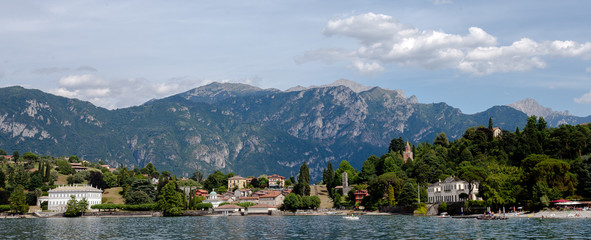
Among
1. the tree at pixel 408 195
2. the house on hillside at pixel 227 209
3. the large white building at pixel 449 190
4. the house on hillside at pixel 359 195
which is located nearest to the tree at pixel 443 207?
the large white building at pixel 449 190

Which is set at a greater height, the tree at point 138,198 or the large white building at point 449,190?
the large white building at point 449,190

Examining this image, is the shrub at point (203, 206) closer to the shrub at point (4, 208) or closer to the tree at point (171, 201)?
the tree at point (171, 201)

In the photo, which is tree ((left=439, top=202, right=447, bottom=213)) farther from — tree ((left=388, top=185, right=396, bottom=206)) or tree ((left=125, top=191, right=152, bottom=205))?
tree ((left=125, top=191, right=152, bottom=205))

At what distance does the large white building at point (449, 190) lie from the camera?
5807 inches

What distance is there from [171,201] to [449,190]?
8540 centimetres

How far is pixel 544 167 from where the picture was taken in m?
114

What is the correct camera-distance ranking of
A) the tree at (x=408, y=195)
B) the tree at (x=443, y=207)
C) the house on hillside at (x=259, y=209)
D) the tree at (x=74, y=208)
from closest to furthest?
the tree at (x=443, y=207), the tree at (x=408, y=195), the tree at (x=74, y=208), the house on hillside at (x=259, y=209)

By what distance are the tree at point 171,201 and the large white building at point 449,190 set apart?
78.3 meters

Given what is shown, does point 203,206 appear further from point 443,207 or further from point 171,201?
point 443,207

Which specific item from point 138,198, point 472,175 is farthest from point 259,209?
point 472,175

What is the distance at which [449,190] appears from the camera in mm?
153250

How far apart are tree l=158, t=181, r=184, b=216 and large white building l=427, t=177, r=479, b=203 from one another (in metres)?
78.3

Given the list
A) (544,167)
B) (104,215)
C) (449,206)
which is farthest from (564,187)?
(104,215)

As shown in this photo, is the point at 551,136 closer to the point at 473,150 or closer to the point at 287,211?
the point at 473,150
